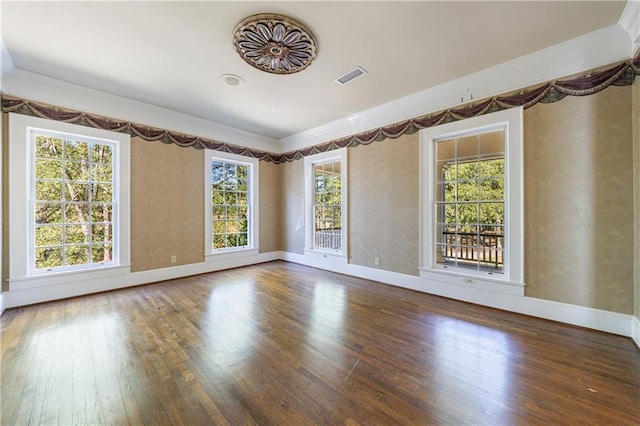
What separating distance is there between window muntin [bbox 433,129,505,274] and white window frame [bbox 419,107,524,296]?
95mm

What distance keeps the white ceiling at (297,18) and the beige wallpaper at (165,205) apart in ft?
3.30

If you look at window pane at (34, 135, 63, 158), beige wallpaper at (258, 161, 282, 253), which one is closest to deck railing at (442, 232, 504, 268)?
beige wallpaper at (258, 161, 282, 253)

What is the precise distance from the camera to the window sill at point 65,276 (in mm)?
3218

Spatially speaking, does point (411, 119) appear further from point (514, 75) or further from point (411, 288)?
point (411, 288)

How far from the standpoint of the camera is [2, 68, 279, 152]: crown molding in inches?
128

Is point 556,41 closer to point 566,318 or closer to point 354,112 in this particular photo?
point 354,112

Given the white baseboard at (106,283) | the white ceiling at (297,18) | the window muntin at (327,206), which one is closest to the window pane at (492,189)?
the white ceiling at (297,18)

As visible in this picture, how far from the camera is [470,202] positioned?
3479mm

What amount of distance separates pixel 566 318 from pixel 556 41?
2923 millimetres

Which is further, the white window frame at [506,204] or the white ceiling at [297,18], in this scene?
the white window frame at [506,204]

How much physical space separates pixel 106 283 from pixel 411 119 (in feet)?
17.4

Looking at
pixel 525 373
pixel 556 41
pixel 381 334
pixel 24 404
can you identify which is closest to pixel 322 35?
pixel 556 41

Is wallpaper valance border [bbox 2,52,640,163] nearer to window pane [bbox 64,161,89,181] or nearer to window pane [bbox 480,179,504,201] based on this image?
window pane [bbox 64,161,89,181]

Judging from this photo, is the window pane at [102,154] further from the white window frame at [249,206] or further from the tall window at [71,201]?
the white window frame at [249,206]
